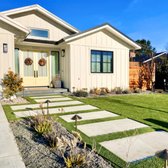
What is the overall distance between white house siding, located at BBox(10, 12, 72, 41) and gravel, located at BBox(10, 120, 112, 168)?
33.9 ft

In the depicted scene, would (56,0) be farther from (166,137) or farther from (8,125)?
(166,137)

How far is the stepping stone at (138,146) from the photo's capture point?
327cm

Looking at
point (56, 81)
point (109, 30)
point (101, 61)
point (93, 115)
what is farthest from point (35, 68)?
point (93, 115)

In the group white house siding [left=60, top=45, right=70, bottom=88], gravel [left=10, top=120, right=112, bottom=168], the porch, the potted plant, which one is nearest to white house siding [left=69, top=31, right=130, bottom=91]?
white house siding [left=60, top=45, right=70, bottom=88]

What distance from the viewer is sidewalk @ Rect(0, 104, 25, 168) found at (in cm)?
288

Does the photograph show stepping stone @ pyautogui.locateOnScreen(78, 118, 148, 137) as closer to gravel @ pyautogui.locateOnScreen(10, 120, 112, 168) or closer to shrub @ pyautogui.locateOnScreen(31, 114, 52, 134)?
gravel @ pyautogui.locateOnScreen(10, 120, 112, 168)

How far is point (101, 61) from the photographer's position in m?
12.8

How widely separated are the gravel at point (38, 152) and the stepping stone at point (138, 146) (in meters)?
0.45

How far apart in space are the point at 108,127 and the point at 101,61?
8353 millimetres

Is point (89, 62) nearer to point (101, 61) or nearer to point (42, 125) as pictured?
point (101, 61)

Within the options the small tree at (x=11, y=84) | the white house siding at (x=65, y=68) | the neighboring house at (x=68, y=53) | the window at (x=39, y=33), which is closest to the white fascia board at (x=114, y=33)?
the neighboring house at (x=68, y=53)

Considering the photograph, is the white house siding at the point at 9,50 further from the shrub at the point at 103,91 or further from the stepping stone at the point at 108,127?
the stepping stone at the point at 108,127

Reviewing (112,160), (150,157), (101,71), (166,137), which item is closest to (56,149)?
(112,160)

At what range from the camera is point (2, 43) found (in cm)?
904
